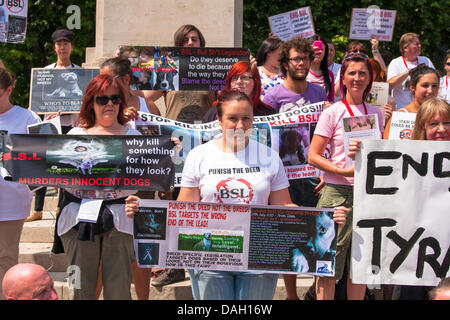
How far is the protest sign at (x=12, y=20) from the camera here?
321 inches

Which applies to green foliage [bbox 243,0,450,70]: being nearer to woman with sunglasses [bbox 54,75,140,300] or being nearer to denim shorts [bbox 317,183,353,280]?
denim shorts [bbox 317,183,353,280]

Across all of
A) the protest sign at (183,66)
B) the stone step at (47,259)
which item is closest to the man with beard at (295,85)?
the protest sign at (183,66)

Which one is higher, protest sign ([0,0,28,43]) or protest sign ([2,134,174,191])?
protest sign ([0,0,28,43])

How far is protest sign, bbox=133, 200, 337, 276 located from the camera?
15.5ft

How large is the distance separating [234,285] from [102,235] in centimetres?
96

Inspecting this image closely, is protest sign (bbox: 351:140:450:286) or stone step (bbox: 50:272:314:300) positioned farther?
stone step (bbox: 50:272:314:300)

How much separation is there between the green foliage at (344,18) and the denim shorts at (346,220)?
1005 centimetres

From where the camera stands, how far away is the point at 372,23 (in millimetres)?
11172

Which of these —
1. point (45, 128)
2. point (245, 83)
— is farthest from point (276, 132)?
point (45, 128)

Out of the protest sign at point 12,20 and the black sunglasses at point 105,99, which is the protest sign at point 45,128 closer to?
the black sunglasses at point 105,99

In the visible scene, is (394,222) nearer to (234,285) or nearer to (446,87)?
(234,285)

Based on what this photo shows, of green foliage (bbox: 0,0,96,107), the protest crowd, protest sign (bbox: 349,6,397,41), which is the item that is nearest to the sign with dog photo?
the protest crowd

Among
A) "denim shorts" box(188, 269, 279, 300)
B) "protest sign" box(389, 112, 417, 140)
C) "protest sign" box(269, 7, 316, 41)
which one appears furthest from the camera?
"protest sign" box(269, 7, 316, 41)

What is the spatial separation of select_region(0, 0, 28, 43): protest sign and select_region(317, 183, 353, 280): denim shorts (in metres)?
4.42
